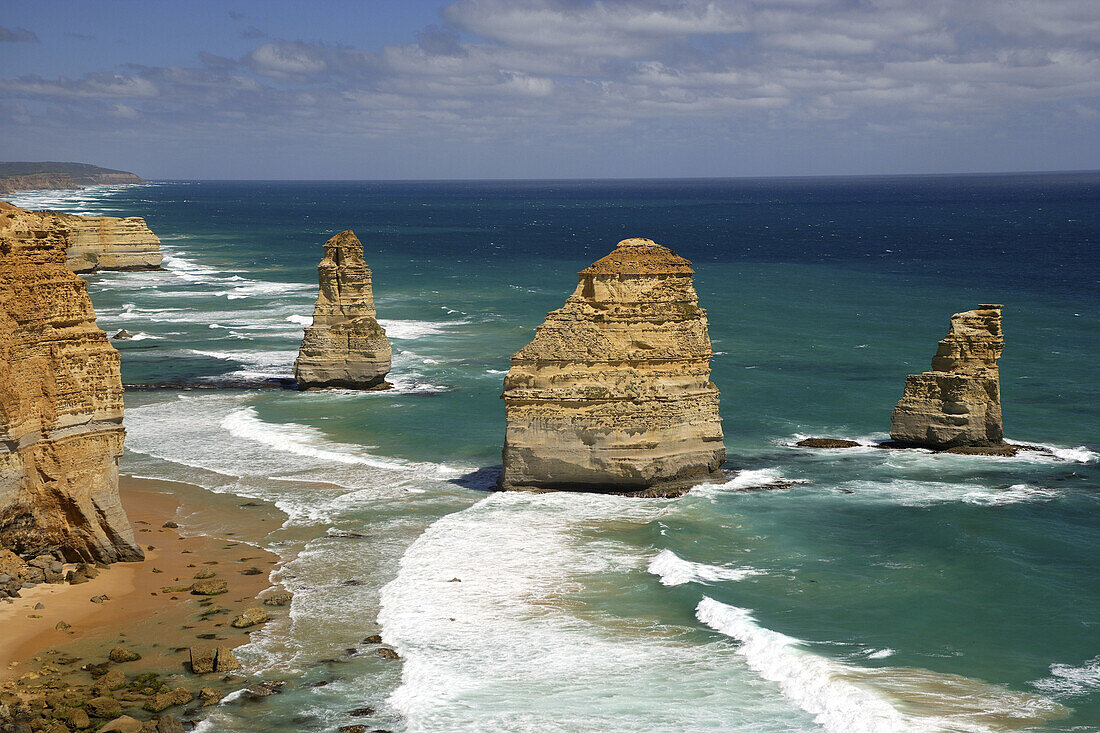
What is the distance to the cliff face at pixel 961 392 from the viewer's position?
108ft

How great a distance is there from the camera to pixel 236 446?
35719mm

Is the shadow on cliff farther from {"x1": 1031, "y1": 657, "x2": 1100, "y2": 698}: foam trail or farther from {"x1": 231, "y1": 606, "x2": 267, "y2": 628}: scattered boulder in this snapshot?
{"x1": 1031, "y1": 657, "x2": 1100, "y2": 698}: foam trail

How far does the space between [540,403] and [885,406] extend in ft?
60.2

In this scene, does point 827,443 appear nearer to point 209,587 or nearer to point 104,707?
point 209,587

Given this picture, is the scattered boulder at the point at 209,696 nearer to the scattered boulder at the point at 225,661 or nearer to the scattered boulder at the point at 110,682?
the scattered boulder at the point at 225,661

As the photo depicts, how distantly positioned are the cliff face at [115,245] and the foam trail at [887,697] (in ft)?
277

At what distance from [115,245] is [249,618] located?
81588 mm

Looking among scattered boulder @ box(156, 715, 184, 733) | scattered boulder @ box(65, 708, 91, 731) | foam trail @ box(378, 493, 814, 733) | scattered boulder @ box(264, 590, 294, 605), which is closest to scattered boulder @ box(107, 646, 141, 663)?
scattered boulder @ box(65, 708, 91, 731)

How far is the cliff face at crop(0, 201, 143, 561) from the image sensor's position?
21656 millimetres

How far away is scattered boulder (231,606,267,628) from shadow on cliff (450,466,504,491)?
1001cm

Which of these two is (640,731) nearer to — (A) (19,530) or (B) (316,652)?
(B) (316,652)

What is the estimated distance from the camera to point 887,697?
17172 mm

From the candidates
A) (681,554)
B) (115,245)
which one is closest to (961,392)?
(681,554)

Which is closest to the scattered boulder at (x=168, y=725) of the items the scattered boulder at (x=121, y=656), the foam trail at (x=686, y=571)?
the scattered boulder at (x=121, y=656)
